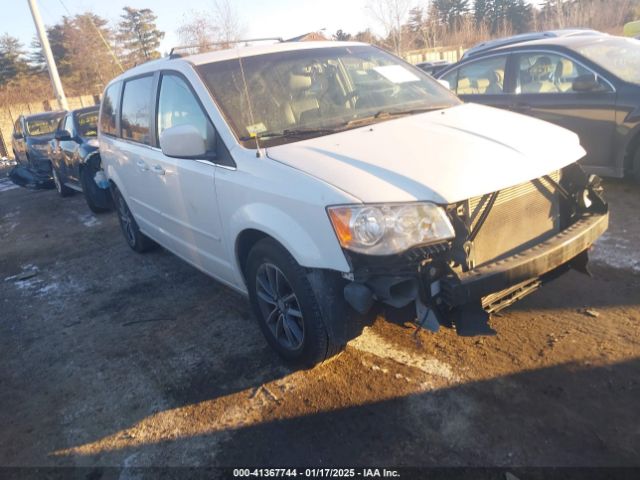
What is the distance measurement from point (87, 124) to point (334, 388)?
7781 mm

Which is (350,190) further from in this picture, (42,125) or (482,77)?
(42,125)

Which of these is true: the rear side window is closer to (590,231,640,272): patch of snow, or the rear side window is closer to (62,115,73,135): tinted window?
(590,231,640,272): patch of snow

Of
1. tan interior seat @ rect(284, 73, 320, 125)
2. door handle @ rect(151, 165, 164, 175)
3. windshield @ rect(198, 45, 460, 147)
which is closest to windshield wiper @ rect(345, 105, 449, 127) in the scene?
windshield @ rect(198, 45, 460, 147)

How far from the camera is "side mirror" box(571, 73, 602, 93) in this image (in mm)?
5293

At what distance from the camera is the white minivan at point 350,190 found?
244 cm

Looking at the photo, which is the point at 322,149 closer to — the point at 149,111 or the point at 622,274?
the point at 149,111

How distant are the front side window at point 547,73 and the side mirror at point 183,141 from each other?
4.36 meters

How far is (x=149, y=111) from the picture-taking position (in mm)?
4246

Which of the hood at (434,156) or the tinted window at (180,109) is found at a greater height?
the tinted window at (180,109)

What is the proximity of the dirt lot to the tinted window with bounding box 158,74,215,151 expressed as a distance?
1.51 metres

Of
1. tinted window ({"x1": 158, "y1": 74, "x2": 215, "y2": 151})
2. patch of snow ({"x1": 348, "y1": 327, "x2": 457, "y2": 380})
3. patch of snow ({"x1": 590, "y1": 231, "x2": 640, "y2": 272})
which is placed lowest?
patch of snow ({"x1": 348, "y1": 327, "x2": 457, "y2": 380})

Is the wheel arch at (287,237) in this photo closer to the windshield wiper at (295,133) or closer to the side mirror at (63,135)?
the windshield wiper at (295,133)

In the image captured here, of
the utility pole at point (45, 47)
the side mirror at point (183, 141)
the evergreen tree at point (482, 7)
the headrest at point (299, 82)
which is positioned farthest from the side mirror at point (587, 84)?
the evergreen tree at point (482, 7)

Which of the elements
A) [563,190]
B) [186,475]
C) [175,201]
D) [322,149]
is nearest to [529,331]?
[563,190]
